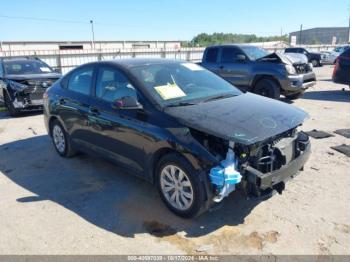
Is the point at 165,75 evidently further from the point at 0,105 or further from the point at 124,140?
the point at 0,105

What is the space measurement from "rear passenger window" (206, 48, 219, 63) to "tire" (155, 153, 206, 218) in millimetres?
7925

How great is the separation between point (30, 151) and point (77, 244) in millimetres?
3518

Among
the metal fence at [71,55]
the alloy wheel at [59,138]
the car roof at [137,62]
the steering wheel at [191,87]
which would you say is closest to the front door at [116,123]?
the car roof at [137,62]

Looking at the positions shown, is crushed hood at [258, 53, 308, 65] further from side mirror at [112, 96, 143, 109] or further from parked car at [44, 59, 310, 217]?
side mirror at [112, 96, 143, 109]

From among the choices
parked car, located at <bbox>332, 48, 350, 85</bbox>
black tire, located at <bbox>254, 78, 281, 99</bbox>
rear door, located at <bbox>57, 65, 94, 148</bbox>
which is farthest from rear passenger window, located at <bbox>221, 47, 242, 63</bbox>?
rear door, located at <bbox>57, 65, 94, 148</bbox>

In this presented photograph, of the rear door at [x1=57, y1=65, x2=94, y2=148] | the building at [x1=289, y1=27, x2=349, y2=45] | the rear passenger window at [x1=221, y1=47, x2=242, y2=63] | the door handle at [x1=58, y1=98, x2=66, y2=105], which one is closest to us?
the rear door at [x1=57, y1=65, x2=94, y2=148]

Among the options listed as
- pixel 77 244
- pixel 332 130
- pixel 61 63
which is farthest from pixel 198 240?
pixel 61 63

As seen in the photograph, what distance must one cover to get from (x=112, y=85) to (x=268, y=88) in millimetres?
6327

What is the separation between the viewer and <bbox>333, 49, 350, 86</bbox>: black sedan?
36.5ft

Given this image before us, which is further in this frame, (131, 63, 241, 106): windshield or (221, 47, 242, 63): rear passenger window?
(221, 47, 242, 63): rear passenger window

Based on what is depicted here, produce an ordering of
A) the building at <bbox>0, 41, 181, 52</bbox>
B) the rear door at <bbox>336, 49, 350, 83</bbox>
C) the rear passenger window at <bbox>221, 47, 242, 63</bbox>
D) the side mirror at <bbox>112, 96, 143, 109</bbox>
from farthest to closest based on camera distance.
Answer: the building at <bbox>0, 41, 181, 52</bbox> → the rear door at <bbox>336, 49, 350, 83</bbox> → the rear passenger window at <bbox>221, 47, 242, 63</bbox> → the side mirror at <bbox>112, 96, 143, 109</bbox>

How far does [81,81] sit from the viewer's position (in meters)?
5.06

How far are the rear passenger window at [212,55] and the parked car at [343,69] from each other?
4.22 meters

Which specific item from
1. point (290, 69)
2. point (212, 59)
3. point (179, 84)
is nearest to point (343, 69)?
point (290, 69)
